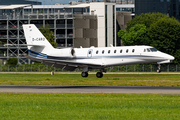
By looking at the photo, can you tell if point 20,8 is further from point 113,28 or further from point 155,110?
point 155,110

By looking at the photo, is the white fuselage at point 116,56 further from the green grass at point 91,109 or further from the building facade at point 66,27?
the building facade at point 66,27

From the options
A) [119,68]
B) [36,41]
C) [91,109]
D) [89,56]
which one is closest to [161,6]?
[119,68]

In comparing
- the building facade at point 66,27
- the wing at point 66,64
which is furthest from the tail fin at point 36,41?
the building facade at point 66,27

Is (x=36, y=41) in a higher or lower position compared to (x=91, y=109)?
higher

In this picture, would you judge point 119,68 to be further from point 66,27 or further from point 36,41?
point 66,27

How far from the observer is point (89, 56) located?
45625 mm

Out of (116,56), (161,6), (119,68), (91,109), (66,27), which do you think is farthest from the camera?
(161,6)

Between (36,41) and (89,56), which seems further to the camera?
(36,41)

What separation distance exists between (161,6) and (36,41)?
89435mm

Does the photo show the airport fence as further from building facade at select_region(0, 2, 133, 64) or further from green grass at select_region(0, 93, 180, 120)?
green grass at select_region(0, 93, 180, 120)

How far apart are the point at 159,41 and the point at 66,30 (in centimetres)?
3194

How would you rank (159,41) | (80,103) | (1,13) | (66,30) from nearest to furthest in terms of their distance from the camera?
(80,103) < (159,41) < (66,30) < (1,13)

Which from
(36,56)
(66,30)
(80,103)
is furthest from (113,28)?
(80,103)

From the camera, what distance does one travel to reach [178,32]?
90.9 meters
